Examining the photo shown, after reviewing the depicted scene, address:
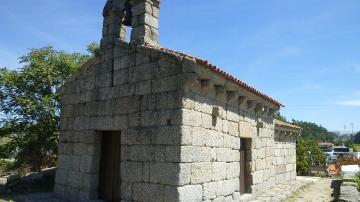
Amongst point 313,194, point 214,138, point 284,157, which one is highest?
point 214,138

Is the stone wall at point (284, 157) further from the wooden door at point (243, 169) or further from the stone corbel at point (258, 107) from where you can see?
the wooden door at point (243, 169)

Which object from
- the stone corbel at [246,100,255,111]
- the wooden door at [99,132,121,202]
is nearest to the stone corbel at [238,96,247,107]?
the stone corbel at [246,100,255,111]

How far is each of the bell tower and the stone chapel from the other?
2cm

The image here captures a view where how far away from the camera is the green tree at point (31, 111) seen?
1164cm

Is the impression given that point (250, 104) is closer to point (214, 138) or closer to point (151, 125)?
point (214, 138)

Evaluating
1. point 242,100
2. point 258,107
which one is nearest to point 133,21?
point 242,100

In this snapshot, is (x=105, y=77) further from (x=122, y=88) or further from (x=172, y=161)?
(x=172, y=161)

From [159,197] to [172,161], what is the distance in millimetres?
720

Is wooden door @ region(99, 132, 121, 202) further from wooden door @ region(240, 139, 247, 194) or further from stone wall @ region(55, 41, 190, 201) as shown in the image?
wooden door @ region(240, 139, 247, 194)

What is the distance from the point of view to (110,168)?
25.3ft

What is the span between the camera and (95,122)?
7.79 metres

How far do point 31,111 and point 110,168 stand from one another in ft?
17.6

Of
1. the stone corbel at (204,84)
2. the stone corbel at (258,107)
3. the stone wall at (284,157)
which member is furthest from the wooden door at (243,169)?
the stone corbel at (204,84)

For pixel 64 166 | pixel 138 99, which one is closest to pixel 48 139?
pixel 64 166
